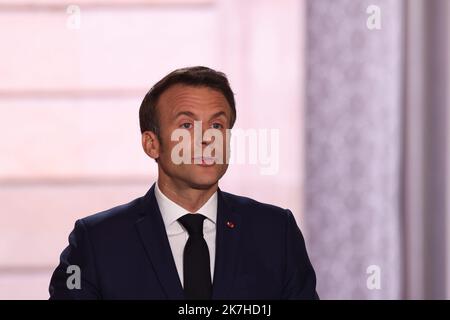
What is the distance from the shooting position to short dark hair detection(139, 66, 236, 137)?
4.40ft

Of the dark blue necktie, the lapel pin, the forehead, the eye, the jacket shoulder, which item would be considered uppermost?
the forehead

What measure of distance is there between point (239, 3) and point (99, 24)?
0.51 metres

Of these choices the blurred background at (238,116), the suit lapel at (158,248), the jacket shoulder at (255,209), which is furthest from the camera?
the blurred background at (238,116)

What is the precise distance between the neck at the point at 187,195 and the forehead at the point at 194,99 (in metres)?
0.14

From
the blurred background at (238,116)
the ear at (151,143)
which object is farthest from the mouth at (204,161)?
the blurred background at (238,116)

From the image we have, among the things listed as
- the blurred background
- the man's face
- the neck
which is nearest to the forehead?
the man's face

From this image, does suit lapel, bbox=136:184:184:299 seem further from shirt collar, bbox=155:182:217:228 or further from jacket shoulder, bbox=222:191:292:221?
jacket shoulder, bbox=222:191:292:221

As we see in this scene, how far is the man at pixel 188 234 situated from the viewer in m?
1.27

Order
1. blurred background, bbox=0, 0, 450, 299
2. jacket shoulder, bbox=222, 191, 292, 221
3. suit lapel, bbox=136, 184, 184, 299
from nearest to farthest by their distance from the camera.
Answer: suit lapel, bbox=136, 184, 184, 299 < jacket shoulder, bbox=222, 191, 292, 221 < blurred background, bbox=0, 0, 450, 299

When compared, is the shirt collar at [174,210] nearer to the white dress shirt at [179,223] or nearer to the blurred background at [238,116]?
the white dress shirt at [179,223]

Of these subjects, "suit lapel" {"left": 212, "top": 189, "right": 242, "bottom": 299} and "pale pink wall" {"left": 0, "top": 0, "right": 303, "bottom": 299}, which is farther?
"pale pink wall" {"left": 0, "top": 0, "right": 303, "bottom": 299}

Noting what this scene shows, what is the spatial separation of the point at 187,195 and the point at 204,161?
0.26 feet

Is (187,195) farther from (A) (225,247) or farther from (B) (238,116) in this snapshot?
(B) (238,116)

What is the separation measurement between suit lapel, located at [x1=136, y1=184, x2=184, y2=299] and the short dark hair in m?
0.16
